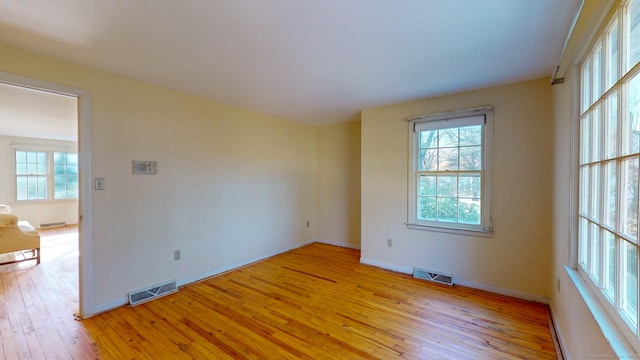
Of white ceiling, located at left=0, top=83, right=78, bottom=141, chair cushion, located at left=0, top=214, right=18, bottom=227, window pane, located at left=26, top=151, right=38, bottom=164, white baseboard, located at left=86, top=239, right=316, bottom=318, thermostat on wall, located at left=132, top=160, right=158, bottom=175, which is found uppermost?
white ceiling, located at left=0, top=83, right=78, bottom=141

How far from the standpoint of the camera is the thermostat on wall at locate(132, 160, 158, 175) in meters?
2.72

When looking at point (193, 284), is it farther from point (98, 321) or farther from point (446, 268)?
point (446, 268)

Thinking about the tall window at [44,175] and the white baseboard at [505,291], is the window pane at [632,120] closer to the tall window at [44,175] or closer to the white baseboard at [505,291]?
the white baseboard at [505,291]

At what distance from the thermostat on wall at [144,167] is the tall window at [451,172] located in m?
3.22

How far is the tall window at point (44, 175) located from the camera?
6137 mm

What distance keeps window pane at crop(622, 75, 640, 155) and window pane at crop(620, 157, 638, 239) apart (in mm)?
59

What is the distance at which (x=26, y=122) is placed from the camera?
4570 millimetres

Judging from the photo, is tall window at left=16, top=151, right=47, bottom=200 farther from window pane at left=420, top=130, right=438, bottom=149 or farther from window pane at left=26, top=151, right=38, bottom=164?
window pane at left=420, top=130, right=438, bottom=149

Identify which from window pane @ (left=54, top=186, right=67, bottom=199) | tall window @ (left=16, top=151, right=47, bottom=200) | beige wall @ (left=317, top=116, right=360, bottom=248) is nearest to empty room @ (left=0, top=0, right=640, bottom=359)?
beige wall @ (left=317, top=116, right=360, bottom=248)

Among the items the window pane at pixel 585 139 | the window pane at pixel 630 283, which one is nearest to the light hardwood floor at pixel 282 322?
the window pane at pixel 630 283

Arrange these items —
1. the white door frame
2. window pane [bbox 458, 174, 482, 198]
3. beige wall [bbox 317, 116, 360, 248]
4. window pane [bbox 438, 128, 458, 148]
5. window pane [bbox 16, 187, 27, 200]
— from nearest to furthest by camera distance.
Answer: the white door frame < window pane [bbox 458, 174, 482, 198] < window pane [bbox 438, 128, 458, 148] < beige wall [bbox 317, 116, 360, 248] < window pane [bbox 16, 187, 27, 200]

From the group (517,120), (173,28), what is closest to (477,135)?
(517,120)

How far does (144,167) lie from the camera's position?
279cm

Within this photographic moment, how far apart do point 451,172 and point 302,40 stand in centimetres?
243
